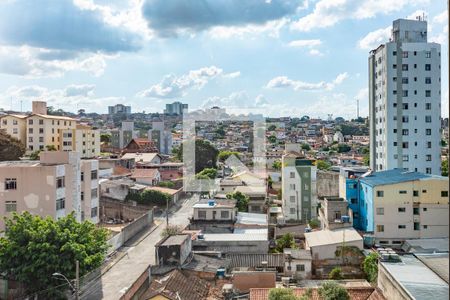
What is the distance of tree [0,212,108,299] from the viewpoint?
14.6m

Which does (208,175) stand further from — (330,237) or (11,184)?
(11,184)

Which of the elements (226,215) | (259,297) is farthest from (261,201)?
(259,297)

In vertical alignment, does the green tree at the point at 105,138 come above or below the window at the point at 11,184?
above

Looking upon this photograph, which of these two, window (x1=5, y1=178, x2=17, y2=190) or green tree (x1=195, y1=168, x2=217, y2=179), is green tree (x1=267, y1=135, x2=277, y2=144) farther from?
window (x1=5, y1=178, x2=17, y2=190)

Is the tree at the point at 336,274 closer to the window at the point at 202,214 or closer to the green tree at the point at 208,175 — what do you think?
the window at the point at 202,214

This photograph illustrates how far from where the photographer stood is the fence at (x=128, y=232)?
21281mm

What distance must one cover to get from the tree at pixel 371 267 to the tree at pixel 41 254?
1002 centimetres

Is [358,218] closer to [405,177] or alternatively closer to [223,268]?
[405,177]

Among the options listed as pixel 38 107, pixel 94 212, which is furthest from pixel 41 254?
pixel 38 107

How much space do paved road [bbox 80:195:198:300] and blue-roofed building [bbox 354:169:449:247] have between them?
10242 millimetres

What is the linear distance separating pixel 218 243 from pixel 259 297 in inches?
254

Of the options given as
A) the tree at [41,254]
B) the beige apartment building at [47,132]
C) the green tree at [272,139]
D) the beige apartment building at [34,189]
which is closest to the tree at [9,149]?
the beige apartment building at [47,132]

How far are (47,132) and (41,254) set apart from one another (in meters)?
33.2

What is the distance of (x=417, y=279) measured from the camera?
1318cm
